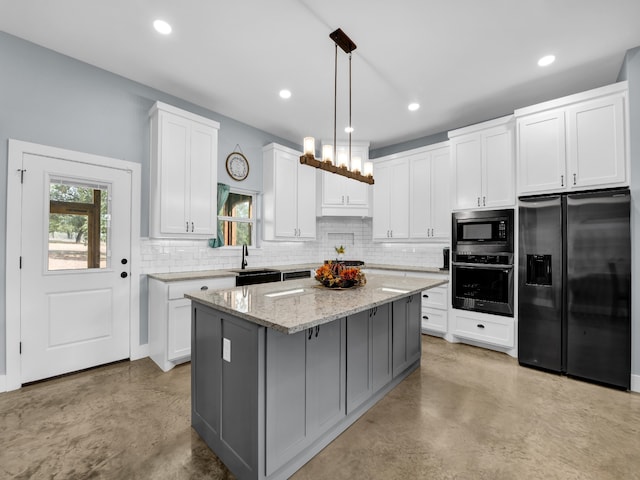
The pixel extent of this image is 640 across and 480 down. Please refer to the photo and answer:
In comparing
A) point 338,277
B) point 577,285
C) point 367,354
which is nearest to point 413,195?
point 577,285

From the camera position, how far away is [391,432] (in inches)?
81.5

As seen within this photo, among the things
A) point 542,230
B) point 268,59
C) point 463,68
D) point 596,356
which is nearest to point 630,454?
point 596,356

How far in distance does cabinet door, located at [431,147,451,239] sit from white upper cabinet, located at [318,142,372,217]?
3.61ft

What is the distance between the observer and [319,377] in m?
1.88

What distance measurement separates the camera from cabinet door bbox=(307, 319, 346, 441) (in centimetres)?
182

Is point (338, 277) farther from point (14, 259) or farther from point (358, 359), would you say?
point (14, 259)

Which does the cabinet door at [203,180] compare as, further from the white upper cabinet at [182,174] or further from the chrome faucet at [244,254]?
the chrome faucet at [244,254]

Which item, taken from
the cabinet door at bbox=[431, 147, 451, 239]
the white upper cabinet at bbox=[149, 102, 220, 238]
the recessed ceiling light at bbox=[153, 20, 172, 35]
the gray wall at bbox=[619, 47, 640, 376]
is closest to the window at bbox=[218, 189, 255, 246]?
the white upper cabinet at bbox=[149, 102, 220, 238]

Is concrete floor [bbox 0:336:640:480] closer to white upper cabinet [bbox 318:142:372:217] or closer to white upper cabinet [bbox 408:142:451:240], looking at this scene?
white upper cabinet [bbox 408:142:451:240]

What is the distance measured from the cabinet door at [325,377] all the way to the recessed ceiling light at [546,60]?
A: 306 cm

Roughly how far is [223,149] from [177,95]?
81 centimetres

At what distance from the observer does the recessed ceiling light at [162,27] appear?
237 centimetres

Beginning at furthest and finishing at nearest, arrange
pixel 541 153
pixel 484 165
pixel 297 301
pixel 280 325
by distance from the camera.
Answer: pixel 484 165 → pixel 541 153 → pixel 297 301 → pixel 280 325

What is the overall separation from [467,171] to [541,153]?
0.81 m
